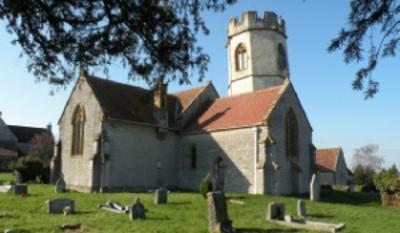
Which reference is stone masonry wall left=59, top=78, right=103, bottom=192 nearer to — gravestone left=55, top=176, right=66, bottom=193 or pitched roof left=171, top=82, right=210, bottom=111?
gravestone left=55, top=176, right=66, bottom=193

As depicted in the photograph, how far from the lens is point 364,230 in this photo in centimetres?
1574

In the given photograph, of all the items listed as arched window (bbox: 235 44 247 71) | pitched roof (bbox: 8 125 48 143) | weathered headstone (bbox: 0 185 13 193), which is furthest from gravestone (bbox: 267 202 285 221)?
pitched roof (bbox: 8 125 48 143)

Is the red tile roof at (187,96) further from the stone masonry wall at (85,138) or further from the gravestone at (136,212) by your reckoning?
the gravestone at (136,212)

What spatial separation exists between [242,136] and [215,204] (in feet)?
47.7

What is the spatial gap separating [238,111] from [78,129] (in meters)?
11.1

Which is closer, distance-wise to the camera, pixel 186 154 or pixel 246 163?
pixel 246 163

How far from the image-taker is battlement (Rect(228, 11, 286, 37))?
39.5 meters

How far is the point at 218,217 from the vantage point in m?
14.8

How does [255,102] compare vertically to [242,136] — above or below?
above

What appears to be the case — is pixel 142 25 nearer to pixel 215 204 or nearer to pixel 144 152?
pixel 215 204

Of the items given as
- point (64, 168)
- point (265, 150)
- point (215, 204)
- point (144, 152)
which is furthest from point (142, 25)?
point (64, 168)

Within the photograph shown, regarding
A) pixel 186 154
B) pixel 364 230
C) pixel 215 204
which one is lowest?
pixel 364 230

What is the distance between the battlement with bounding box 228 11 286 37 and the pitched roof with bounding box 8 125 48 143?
3713 centimetres

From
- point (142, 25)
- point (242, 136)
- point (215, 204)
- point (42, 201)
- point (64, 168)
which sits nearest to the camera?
point (142, 25)
